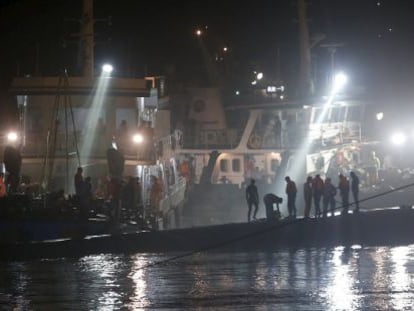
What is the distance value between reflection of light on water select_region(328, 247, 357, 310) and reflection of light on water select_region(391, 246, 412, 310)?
0.70m

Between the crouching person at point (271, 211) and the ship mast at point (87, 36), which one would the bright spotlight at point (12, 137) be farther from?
the crouching person at point (271, 211)

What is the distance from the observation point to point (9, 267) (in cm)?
1825

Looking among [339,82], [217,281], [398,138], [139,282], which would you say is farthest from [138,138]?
[398,138]

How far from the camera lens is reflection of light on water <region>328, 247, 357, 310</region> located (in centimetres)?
1345

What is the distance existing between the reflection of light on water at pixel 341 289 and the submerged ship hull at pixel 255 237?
371 cm

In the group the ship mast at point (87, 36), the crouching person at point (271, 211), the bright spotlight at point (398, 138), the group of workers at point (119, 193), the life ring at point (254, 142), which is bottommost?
the crouching person at point (271, 211)

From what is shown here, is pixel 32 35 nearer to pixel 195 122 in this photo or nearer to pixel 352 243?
pixel 195 122

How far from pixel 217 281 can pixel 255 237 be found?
6280 mm

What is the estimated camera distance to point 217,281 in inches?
619

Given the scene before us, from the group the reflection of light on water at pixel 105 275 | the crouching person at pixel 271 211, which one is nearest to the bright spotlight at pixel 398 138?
the crouching person at pixel 271 211

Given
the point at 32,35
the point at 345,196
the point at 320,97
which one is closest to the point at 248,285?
the point at 345,196

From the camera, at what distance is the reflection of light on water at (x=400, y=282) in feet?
44.2

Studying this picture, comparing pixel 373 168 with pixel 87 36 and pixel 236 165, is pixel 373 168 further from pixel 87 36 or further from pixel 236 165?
pixel 87 36

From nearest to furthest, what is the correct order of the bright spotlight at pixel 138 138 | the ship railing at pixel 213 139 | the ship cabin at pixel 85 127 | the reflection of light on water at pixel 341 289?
1. the reflection of light on water at pixel 341 289
2. the bright spotlight at pixel 138 138
3. the ship cabin at pixel 85 127
4. the ship railing at pixel 213 139
